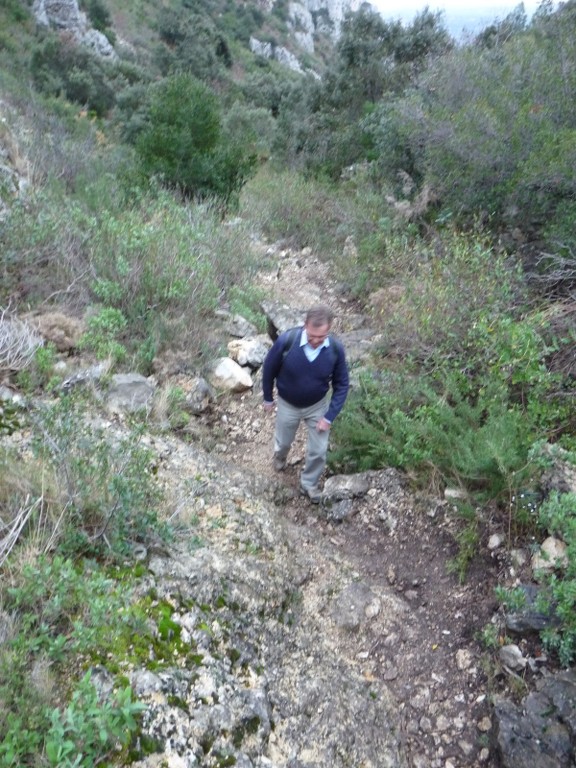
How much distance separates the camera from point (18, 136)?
318 inches

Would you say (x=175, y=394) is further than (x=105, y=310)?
No

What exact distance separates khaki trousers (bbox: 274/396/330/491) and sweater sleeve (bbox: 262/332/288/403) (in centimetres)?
15

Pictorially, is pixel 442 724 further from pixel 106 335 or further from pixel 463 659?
pixel 106 335

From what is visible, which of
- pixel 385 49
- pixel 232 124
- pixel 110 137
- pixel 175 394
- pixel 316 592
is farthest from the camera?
pixel 232 124

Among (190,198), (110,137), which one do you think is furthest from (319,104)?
(190,198)

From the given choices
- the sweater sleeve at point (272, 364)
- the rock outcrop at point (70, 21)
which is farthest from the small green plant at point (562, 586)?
the rock outcrop at point (70, 21)

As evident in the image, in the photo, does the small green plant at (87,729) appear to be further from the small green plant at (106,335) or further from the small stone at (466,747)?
the small green plant at (106,335)

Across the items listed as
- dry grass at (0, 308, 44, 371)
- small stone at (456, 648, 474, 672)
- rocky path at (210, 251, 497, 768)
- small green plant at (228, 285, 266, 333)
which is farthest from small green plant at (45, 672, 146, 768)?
small green plant at (228, 285, 266, 333)

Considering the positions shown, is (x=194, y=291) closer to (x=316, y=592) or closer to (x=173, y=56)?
(x=316, y=592)

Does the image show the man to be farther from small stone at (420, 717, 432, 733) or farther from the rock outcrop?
the rock outcrop

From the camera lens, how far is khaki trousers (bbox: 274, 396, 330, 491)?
13.4 ft

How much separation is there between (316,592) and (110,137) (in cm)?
1640

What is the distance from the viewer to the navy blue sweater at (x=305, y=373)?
12.2ft

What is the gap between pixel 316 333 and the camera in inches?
139
